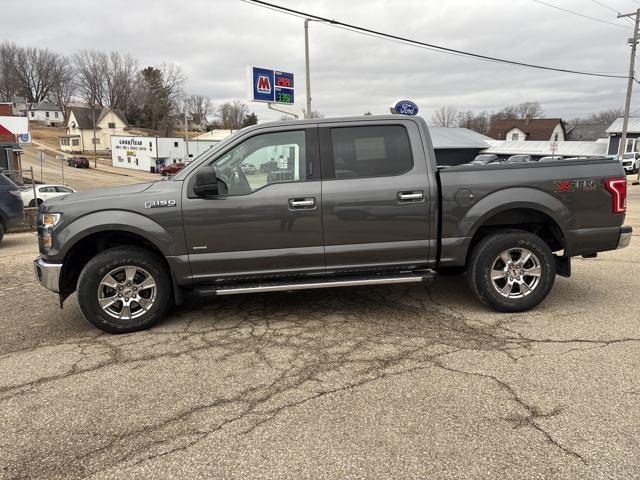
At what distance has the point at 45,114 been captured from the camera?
115 meters

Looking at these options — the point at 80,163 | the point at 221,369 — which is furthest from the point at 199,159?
the point at 80,163

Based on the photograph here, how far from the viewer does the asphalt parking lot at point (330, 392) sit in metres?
2.62

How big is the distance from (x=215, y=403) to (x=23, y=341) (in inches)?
96.7

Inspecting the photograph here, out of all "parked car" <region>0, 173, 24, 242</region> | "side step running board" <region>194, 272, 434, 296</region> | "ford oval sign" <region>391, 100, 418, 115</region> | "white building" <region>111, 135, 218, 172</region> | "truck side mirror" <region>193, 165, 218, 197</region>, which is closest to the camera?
"truck side mirror" <region>193, 165, 218, 197</region>

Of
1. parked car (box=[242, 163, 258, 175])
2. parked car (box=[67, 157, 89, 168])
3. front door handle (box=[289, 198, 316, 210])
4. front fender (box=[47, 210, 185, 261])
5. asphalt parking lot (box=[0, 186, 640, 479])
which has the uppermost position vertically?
parked car (box=[67, 157, 89, 168])

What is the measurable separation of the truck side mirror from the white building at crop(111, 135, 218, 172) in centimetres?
5805

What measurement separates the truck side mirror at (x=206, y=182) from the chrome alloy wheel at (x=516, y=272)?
286 centimetres

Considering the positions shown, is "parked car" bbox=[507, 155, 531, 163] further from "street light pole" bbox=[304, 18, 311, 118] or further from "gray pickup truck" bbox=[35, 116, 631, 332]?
"street light pole" bbox=[304, 18, 311, 118]

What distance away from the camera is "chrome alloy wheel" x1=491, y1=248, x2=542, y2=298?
4.83 m

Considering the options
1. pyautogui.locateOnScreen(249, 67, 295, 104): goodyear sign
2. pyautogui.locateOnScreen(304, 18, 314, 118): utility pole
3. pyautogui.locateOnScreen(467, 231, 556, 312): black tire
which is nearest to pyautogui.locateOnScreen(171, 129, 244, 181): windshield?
pyautogui.locateOnScreen(467, 231, 556, 312): black tire

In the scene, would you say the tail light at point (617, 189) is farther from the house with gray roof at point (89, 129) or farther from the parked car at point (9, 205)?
the house with gray roof at point (89, 129)

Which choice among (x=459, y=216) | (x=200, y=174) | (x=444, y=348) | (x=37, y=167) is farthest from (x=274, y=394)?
(x=37, y=167)

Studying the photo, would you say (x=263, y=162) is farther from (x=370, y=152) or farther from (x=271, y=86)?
(x=271, y=86)

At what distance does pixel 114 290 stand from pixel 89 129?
3962 inches
